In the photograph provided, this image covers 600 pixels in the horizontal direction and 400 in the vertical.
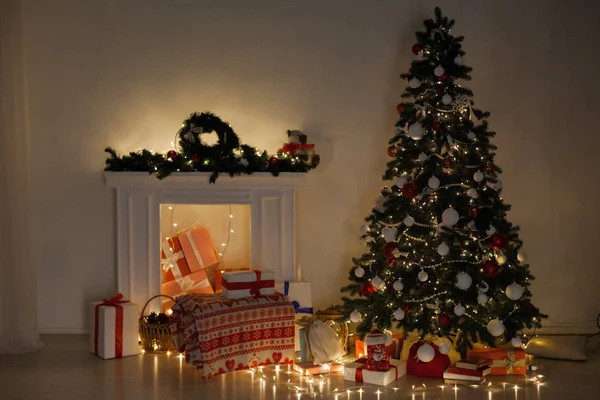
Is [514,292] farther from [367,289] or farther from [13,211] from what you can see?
[13,211]

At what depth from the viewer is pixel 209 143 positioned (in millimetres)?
5898

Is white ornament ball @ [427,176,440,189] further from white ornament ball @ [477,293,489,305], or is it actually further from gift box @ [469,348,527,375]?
gift box @ [469,348,527,375]

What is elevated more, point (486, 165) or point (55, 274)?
point (486, 165)

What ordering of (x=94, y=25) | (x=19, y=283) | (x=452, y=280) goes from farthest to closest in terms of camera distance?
(x=94, y=25) < (x=19, y=283) < (x=452, y=280)

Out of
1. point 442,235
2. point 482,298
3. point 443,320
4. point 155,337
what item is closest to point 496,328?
point 482,298

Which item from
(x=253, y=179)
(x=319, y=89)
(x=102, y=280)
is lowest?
(x=102, y=280)

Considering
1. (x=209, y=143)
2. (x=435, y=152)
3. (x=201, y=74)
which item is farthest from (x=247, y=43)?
(x=435, y=152)

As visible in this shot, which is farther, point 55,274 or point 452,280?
point 55,274

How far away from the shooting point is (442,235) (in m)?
4.73

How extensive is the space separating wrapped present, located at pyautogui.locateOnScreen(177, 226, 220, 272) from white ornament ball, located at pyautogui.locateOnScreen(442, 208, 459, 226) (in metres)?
2.06

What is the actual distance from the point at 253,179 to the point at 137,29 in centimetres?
148

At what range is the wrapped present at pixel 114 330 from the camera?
5.15 m

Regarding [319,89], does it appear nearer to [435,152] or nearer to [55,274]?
[435,152]

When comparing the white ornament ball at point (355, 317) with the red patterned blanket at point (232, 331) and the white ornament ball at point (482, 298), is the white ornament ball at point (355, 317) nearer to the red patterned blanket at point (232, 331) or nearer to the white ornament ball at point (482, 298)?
the red patterned blanket at point (232, 331)
